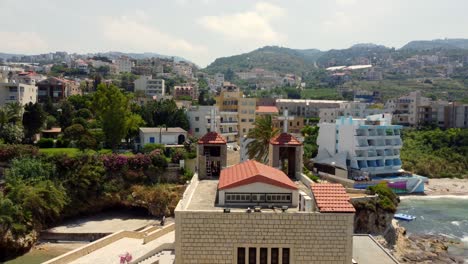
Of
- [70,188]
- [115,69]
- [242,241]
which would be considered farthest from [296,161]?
[115,69]

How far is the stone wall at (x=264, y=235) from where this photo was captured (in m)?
14.8

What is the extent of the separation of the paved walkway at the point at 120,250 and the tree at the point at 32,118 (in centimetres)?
3203

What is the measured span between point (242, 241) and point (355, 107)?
3192 inches

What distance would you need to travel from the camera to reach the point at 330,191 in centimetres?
1564

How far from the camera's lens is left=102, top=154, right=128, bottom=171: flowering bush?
4384 centimetres

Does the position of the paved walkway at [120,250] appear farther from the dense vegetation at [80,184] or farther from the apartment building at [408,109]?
the apartment building at [408,109]

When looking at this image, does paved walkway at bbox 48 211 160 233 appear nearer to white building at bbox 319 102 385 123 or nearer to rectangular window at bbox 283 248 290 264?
rectangular window at bbox 283 248 290 264

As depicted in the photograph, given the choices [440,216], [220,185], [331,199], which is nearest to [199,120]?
[440,216]

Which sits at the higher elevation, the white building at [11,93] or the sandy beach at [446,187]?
the white building at [11,93]

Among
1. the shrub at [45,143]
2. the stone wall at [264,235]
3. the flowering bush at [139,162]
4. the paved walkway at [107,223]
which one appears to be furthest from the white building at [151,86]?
the stone wall at [264,235]

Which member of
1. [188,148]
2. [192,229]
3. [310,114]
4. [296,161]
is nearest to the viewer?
[192,229]

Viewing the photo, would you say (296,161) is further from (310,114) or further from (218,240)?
(310,114)

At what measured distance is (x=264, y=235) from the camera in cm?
1481

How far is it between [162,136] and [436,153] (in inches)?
2203
